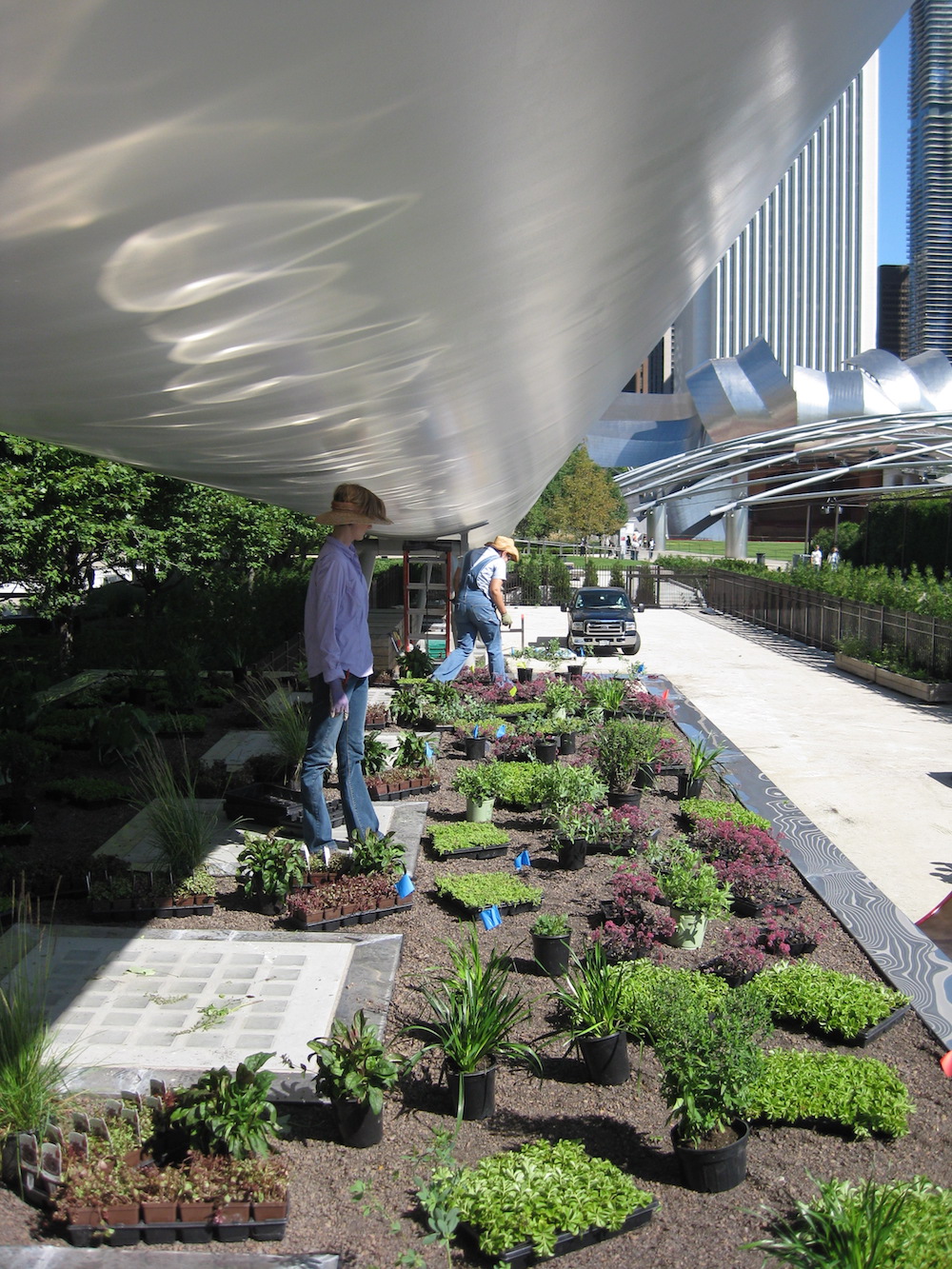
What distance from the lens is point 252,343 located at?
2.48 meters

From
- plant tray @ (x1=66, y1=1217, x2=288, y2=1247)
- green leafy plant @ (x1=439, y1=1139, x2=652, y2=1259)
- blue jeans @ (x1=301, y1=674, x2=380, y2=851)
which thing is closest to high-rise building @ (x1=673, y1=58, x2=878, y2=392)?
blue jeans @ (x1=301, y1=674, x2=380, y2=851)

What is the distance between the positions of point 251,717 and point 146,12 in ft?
31.8

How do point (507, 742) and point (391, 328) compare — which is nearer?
point (391, 328)

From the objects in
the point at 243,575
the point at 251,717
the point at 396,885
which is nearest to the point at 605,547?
the point at 243,575

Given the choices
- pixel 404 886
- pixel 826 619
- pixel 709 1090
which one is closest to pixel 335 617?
pixel 404 886

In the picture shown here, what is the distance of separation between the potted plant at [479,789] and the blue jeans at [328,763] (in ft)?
3.94

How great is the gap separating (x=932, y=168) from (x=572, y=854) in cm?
22240

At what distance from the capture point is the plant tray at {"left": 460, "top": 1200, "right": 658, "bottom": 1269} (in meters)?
2.74

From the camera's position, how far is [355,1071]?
3.26 meters

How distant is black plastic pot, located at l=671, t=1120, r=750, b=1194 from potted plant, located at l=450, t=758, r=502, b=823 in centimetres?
386

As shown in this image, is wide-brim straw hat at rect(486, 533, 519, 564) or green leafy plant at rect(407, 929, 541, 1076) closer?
green leafy plant at rect(407, 929, 541, 1076)

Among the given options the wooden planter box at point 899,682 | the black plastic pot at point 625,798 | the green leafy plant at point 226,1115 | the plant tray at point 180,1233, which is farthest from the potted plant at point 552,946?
the wooden planter box at point 899,682

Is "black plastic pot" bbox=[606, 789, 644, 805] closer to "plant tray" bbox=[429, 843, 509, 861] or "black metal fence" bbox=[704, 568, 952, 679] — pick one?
"plant tray" bbox=[429, 843, 509, 861]

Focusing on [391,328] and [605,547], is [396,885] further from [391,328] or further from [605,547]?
[605,547]
